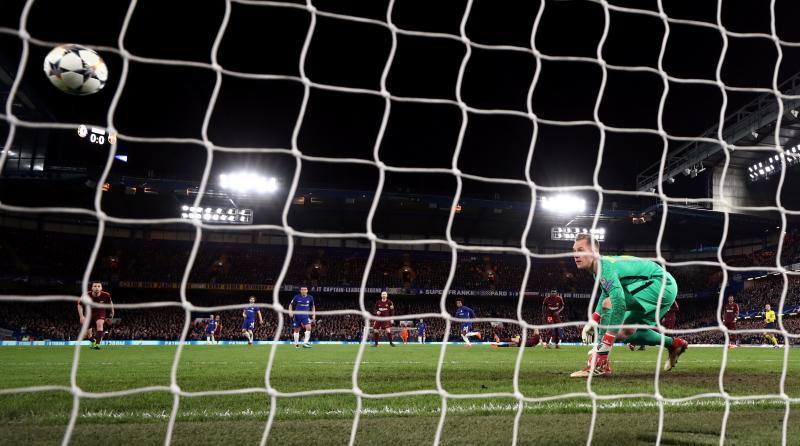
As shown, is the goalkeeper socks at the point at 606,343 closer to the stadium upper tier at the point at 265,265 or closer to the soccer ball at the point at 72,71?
the soccer ball at the point at 72,71

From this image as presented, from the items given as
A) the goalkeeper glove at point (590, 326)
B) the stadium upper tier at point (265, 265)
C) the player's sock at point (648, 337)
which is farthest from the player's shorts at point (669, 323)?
the stadium upper tier at point (265, 265)

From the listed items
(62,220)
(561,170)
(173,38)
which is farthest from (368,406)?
(62,220)

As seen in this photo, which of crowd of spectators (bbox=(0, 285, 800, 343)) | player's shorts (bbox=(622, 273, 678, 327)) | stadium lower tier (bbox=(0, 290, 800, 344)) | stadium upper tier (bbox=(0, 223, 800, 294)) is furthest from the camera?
stadium upper tier (bbox=(0, 223, 800, 294))

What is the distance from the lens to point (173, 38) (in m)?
18.2

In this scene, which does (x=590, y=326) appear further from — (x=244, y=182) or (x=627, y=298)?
(x=244, y=182)

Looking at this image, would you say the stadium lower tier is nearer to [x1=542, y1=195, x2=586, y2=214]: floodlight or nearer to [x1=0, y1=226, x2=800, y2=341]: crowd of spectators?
[x1=0, y1=226, x2=800, y2=341]: crowd of spectators

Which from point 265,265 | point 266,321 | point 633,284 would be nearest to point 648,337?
point 633,284

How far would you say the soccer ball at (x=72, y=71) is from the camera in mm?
5863

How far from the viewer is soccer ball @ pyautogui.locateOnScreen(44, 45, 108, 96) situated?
5.86 metres

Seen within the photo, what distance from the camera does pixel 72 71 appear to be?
5.93 metres

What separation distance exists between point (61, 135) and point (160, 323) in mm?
9893

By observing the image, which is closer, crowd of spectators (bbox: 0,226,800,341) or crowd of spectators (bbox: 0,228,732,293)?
crowd of spectators (bbox: 0,226,800,341)

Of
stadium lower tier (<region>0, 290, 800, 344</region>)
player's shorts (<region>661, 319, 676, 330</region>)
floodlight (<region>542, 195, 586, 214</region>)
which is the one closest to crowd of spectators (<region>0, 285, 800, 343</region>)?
stadium lower tier (<region>0, 290, 800, 344</region>)

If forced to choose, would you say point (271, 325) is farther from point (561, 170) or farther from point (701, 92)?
point (701, 92)
